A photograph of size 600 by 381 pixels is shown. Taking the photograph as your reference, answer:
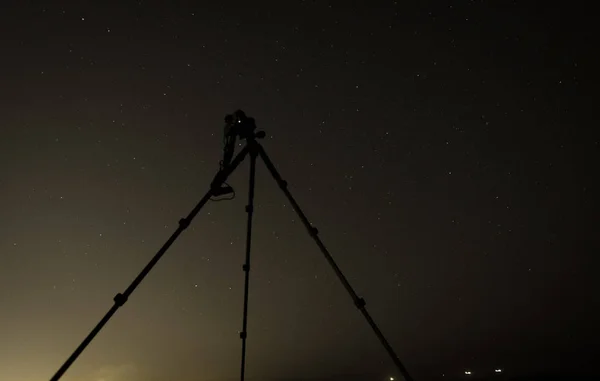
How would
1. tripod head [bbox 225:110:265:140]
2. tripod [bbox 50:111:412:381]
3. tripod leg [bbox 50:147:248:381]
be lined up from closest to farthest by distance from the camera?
tripod leg [bbox 50:147:248:381], tripod [bbox 50:111:412:381], tripod head [bbox 225:110:265:140]

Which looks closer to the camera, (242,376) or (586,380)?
(242,376)

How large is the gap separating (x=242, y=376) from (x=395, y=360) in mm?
1819

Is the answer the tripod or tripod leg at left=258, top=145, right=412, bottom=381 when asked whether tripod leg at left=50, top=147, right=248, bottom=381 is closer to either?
the tripod

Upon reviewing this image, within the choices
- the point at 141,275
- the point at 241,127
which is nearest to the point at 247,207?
the point at 241,127

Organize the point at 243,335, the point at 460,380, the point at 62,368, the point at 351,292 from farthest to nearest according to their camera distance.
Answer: the point at 460,380
the point at 243,335
the point at 351,292
the point at 62,368

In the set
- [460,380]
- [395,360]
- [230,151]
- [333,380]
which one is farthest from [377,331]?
[333,380]

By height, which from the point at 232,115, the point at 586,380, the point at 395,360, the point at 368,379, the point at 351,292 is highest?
the point at 368,379

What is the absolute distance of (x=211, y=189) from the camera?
3.27 meters

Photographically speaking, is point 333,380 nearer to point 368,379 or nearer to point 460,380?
point 368,379

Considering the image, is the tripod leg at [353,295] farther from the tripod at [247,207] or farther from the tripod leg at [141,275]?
the tripod leg at [141,275]

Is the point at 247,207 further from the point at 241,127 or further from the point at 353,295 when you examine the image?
the point at 353,295

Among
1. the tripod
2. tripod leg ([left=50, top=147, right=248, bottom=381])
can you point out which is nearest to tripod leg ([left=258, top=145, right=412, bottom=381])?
the tripod

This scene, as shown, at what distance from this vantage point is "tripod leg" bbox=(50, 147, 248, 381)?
264cm

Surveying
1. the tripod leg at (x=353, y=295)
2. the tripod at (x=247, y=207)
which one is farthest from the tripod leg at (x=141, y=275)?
the tripod leg at (x=353, y=295)
